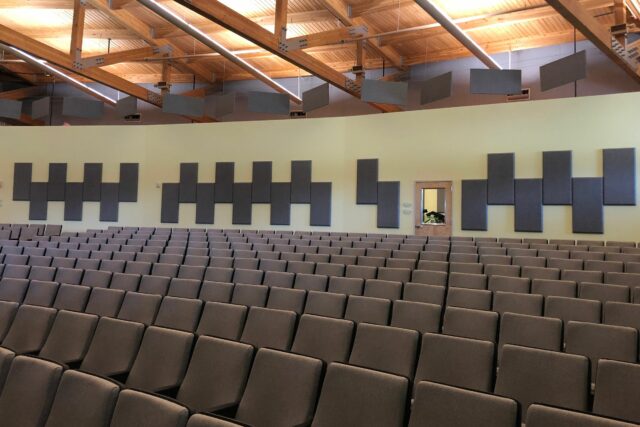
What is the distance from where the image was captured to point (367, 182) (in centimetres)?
1040

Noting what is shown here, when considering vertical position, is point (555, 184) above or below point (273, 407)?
above

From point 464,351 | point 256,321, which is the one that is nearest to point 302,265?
point 256,321

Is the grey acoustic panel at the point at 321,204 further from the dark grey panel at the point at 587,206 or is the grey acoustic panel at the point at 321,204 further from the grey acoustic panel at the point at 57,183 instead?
the grey acoustic panel at the point at 57,183

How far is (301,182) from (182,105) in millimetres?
3381

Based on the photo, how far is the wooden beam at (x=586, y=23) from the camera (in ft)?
21.3

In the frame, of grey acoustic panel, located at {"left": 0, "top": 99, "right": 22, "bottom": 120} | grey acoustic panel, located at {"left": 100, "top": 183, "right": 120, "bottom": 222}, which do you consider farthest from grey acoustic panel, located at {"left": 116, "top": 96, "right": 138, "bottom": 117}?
grey acoustic panel, located at {"left": 0, "top": 99, "right": 22, "bottom": 120}

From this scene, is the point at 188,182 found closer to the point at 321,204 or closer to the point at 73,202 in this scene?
the point at 73,202

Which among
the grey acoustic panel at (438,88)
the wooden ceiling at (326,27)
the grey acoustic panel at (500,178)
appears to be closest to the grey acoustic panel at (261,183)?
the wooden ceiling at (326,27)

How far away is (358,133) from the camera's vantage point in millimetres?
10602

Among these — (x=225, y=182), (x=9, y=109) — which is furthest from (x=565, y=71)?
(x=9, y=109)

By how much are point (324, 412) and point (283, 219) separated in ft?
30.1

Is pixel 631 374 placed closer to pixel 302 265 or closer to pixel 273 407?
pixel 273 407

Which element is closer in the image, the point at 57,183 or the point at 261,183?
the point at 261,183

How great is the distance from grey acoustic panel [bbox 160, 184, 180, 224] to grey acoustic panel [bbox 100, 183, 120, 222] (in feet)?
3.93
